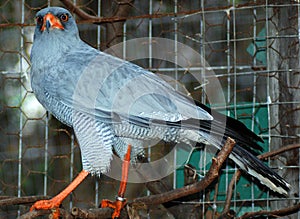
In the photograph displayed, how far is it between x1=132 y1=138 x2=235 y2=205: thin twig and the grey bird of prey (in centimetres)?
24

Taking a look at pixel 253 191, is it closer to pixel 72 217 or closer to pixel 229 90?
pixel 229 90

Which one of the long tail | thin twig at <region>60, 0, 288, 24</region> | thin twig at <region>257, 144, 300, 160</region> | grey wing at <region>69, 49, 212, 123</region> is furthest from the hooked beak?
thin twig at <region>257, 144, 300, 160</region>

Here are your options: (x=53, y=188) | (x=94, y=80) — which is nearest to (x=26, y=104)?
(x=53, y=188)

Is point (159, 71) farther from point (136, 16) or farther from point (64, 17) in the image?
point (64, 17)

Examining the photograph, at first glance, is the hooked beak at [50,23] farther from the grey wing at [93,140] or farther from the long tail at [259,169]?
the long tail at [259,169]

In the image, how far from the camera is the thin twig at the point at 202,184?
1.99 metres

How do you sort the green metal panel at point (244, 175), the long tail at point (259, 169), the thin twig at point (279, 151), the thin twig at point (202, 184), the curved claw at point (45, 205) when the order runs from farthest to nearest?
the green metal panel at point (244, 175)
the thin twig at point (279, 151)
the long tail at point (259, 169)
the curved claw at point (45, 205)
the thin twig at point (202, 184)

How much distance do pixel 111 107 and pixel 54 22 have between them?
467 millimetres

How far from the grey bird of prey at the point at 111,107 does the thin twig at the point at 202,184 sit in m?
0.24

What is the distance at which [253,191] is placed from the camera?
304cm

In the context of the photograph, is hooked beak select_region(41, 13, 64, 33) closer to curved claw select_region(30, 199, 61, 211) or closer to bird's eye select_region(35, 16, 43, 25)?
bird's eye select_region(35, 16, 43, 25)

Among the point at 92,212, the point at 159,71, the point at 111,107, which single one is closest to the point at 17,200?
the point at 92,212

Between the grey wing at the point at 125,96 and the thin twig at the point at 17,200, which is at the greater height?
the grey wing at the point at 125,96

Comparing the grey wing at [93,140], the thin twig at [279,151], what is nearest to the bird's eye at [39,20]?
the grey wing at [93,140]
